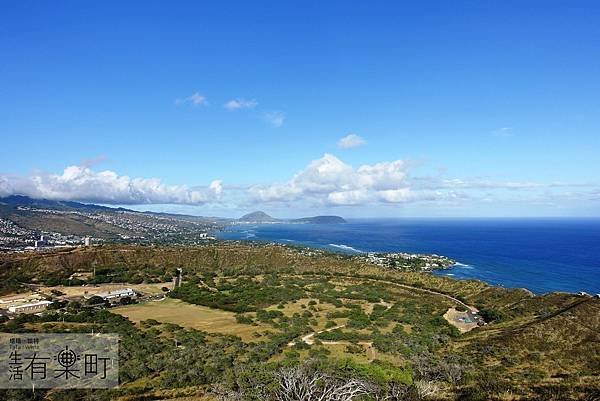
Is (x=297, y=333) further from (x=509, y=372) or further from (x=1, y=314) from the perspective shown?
(x=1, y=314)

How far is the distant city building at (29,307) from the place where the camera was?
45875mm

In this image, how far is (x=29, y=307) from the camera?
154 ft

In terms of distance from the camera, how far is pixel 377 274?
251 ft

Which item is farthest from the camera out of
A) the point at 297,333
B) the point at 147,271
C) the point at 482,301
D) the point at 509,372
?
the point at 147,271

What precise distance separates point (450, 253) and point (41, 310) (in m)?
126

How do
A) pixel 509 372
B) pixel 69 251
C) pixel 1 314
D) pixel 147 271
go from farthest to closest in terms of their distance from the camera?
pixel 69 251, pixel 147 271, pixel 1 314, pixel 509 372

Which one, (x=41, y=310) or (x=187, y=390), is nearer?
(x=187, y=390)

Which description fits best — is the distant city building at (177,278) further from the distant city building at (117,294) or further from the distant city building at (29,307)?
the distant city building at (29,307)

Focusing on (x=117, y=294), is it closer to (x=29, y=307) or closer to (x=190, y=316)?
(x=29, y=307)

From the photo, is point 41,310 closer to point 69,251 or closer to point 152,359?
point 152,359

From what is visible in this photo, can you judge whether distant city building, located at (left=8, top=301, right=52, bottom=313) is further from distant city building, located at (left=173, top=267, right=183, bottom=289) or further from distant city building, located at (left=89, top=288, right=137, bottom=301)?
distant city building, located at (left=173, top=267, right=183, bottom=289)

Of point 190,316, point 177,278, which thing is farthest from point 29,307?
point 177,278

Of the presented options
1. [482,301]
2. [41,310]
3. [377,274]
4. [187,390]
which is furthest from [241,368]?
[377,274]

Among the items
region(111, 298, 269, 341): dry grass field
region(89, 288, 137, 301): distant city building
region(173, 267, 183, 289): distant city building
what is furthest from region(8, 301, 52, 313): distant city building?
region(173, 267, 183, 289): distant city building
